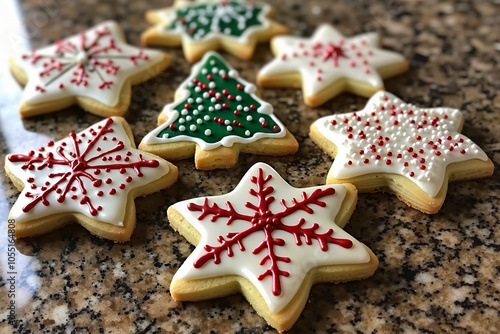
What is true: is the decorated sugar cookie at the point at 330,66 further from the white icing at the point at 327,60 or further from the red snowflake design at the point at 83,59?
the red snowflake design at the point at 83,59

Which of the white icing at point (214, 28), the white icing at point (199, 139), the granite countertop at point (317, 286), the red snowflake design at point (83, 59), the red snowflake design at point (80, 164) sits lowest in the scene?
the granite countertop at point (317, 286)

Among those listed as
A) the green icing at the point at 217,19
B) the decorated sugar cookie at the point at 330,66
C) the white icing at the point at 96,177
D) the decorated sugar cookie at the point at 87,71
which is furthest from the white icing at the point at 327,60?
the white icing at the point at 96,177

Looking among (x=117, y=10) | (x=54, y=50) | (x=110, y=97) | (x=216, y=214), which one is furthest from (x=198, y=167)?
(x=117, y=10)

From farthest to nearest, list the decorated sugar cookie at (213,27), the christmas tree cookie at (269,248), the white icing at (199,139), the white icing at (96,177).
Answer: the decorated sugar cookie at (213,27) → the white icing at (199,139) → the white icing at (96,177) → the christmas tree cookie at (269,248)

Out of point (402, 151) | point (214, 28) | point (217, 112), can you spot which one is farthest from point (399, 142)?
→ point (214, 28)

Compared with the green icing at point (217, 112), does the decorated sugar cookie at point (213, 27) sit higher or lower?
higher
